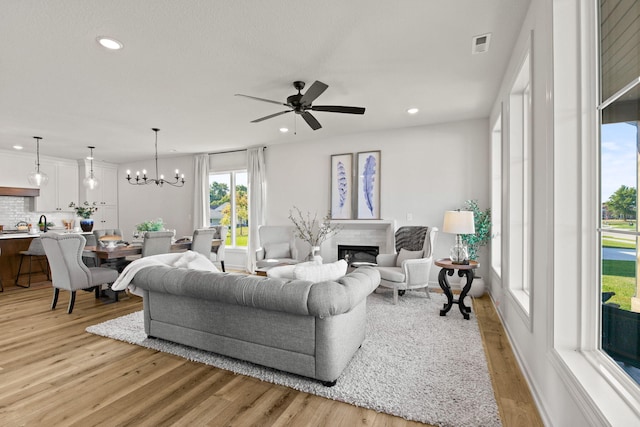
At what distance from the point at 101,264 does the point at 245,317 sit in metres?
3.67

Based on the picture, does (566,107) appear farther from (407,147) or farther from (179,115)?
(179,115)

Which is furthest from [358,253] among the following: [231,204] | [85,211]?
[85,211]

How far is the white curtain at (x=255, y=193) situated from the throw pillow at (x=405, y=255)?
3128mm

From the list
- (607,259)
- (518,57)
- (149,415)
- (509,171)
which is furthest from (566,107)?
(149,415)

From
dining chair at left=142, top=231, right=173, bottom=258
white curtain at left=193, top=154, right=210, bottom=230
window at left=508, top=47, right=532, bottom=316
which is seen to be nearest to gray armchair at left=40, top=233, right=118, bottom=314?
dining chair at left=142, top=231, right=173, bottom=258

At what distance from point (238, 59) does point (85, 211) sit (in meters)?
6.41

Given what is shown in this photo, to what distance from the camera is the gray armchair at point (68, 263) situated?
378 cm

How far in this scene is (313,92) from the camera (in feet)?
9.85

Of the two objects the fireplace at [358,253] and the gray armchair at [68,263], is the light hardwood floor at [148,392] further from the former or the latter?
the fireplace at [358,253]

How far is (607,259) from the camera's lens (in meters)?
1.45

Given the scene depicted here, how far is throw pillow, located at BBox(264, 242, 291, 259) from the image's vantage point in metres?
5.60

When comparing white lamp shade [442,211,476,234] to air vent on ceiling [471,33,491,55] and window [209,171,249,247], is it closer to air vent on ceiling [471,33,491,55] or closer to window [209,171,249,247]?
air vent on ceiling [471,33,491,55]

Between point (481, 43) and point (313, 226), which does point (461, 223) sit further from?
point (313, 226)

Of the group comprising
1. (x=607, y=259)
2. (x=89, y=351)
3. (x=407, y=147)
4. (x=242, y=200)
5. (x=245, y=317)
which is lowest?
(x=89, y=351)
